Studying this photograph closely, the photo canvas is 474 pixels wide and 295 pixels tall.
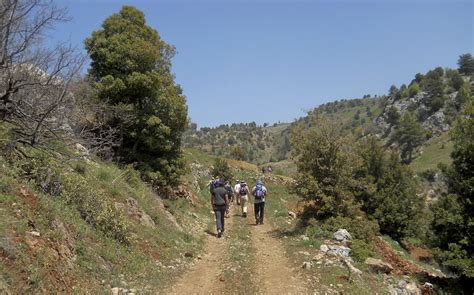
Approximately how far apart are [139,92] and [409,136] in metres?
85.3

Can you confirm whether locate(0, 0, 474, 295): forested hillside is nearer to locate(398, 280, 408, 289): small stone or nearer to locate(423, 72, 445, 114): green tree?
locate(398, 280, 408, 289): small stone

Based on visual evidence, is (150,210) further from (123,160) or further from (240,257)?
(123,160)

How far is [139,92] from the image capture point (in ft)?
61.0

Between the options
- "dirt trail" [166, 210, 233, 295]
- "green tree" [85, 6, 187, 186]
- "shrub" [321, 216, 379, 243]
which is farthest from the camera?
"green tree" [85, 6, 187, 186]

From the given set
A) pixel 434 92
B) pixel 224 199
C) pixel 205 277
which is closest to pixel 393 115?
pixel 434 92

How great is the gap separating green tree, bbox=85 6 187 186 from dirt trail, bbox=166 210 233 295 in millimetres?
6649

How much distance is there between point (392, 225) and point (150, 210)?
60.3ft

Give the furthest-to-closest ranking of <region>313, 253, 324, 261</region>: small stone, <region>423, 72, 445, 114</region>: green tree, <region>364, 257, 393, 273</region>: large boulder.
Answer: <region>423, 72, 445, 114</region>: green tree < <region>364, 257, 393, 273</region>: large boulder < <region>313, 253, 324, 261</region>: small stone

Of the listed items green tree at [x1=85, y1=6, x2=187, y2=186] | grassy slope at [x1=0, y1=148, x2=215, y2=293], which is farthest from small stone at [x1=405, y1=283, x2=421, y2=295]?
green tree at [x1=85, y1=6, x2=187, y2=186]

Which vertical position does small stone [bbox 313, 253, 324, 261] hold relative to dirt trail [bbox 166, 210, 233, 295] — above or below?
above

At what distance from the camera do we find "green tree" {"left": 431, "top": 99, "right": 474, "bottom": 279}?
14.5 meters

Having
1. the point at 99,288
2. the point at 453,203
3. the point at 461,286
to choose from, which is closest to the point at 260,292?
the point at 99,288

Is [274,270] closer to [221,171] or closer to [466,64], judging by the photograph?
[221,171]

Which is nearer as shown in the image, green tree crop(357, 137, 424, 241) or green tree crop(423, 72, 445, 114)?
green tree crop(357, 137, 424, 241)
